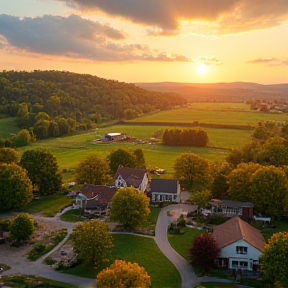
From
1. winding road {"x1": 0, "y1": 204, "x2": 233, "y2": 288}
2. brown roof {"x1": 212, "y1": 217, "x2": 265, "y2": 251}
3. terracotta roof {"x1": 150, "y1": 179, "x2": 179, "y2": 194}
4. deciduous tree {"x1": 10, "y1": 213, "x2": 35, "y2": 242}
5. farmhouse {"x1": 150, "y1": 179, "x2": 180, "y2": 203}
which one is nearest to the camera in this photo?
winding road {"x1": 0, "y1": 204, "x2": 233, "y2": 288}

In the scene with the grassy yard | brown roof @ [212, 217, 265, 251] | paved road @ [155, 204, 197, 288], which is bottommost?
the grassy yard

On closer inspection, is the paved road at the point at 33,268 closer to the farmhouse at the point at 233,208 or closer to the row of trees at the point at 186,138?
the farmhouse at the point at 233,208

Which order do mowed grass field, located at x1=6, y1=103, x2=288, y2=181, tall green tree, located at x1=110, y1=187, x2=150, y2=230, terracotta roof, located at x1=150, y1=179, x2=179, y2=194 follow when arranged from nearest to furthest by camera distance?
tall green tree, located at x1=110, y1=187, x2=150, y2=230 < terracotta roof, located at x1=150, y1=179, x2=179, y2=194 < mowed grass field, located at x1=6, y1=103, x2=288, y2=181

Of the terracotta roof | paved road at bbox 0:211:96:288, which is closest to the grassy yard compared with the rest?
paved road at bbox 0:211:96:288

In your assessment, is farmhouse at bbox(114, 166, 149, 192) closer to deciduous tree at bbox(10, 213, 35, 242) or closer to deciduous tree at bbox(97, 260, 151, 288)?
deciduous tree at bbox(10, 213, 35, 242)

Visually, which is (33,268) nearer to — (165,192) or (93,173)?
(165,192)

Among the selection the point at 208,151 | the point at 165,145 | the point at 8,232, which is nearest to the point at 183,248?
the point at 8,232

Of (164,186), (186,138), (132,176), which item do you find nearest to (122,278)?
(164,186)
